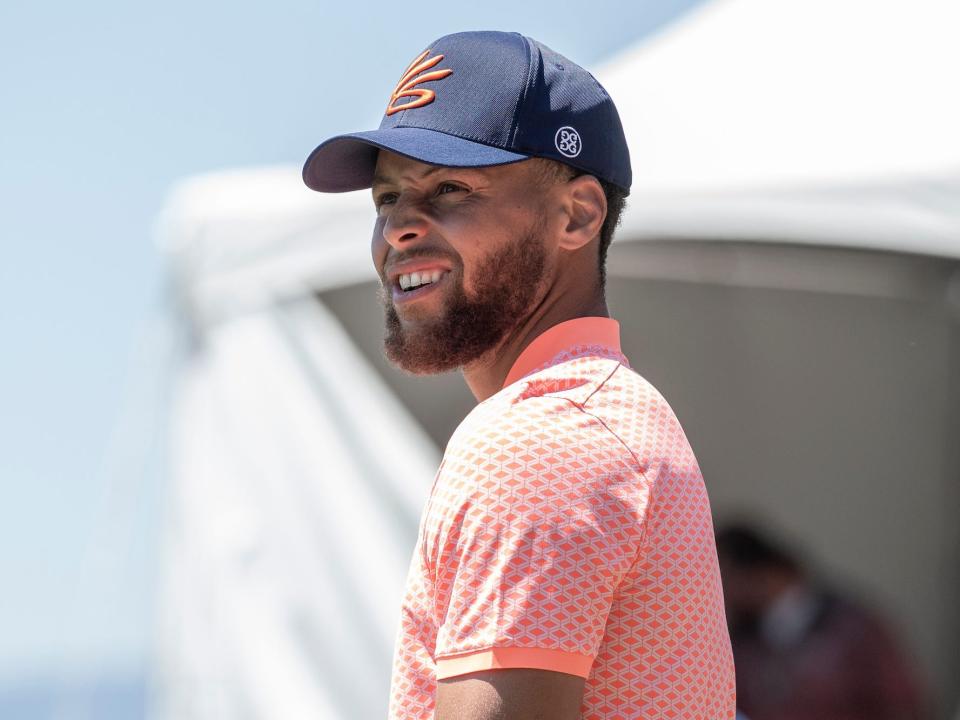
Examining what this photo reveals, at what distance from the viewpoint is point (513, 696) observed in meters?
0.99

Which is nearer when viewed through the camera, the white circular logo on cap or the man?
the man

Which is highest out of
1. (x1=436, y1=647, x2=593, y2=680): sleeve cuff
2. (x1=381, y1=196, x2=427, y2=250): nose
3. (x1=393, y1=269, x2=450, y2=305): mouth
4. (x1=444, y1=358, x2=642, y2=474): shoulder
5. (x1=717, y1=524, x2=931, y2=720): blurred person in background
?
(x1=381, y1=196, x2=427, y2=250): nose

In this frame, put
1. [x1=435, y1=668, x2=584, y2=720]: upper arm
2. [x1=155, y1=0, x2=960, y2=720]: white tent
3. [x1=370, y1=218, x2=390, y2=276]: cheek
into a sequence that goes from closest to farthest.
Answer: [x1=435, y1=668, x2=584, y2=720]: upper arm
[x1=370, y1=218, x2=390, y2=276]: cheek
[x1=155, y1=0, x2=960, y2=720]: white tent

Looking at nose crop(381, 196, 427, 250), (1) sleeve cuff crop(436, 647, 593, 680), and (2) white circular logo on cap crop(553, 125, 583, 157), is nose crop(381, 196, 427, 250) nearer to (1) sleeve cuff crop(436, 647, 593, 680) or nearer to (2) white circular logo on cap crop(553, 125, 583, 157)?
(2) white circular logo on cap crop(553, 125, 583, 157)

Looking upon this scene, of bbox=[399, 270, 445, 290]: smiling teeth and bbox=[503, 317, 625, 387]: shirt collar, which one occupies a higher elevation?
bbox=[399, 270, 445, 290]: smiling teeth

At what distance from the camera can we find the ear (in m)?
1.31

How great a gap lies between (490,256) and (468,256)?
0.07ft

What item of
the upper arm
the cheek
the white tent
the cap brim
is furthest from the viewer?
the white tent

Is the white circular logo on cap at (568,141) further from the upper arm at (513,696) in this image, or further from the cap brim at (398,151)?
the upper arm at (513,696)

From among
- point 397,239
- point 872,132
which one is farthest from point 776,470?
point 397,239

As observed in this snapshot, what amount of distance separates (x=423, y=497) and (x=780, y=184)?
3.12 ft

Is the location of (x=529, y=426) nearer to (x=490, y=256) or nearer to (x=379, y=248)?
(x=490, y=256)

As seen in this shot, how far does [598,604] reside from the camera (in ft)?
3.36

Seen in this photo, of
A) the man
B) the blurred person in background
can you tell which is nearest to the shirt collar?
the man
